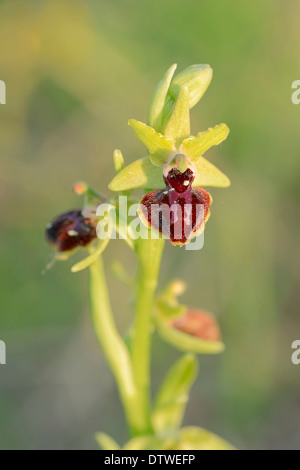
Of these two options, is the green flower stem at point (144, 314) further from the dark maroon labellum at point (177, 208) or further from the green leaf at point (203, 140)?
the green leaf at point (203, 140)

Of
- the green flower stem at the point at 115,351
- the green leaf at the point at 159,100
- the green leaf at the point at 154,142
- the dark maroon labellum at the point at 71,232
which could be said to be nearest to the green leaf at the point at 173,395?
the green flower stem at the point at 115,351

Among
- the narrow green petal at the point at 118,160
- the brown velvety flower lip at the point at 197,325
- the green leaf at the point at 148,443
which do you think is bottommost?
the green leaf at the point at 148,443

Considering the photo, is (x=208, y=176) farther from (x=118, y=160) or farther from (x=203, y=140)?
(x=118, y=160)

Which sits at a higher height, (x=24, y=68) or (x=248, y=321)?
(x=24, y=68)

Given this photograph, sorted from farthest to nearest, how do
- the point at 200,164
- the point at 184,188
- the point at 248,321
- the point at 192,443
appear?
the point at 248,321 → the point at 192,443 → the point at 200,164 → the point at 184,188

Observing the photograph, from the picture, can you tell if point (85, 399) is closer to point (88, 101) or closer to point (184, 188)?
point (88, 101)

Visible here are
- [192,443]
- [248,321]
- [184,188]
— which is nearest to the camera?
[184,188]

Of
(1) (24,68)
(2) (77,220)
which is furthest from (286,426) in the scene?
(1) (24,68)
